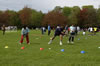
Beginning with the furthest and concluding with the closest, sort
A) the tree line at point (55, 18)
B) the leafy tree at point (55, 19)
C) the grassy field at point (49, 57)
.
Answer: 1. the leafy tree at point (55, 19)
2. the tree line at point (55, 18)
3. the grassy field at point (49, 57)

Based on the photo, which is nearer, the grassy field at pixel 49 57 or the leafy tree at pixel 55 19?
the grassy field at pixel 49 57

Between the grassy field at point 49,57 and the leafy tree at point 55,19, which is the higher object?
the leafy tree at point 55,19

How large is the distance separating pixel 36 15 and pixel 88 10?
3238cm

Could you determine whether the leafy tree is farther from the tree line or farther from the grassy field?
the grassy field

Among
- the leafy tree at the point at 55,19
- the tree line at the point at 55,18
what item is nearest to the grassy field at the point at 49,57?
the tree line at the point at 55,18

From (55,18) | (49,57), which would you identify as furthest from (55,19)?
(49,57)

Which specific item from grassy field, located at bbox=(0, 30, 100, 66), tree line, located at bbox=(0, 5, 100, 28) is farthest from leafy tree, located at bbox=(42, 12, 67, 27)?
grassy field, located at bbox=(0, 30, 100, 66)

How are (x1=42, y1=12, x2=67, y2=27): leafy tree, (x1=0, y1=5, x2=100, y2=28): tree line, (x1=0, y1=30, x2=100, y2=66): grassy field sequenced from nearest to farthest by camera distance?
(x1=0, y1=30, x2=100, y2=66): grassy field
(x1=0, y1=5, x2=100, y2=28): tree line
(x1=42, y1=12, x2=67, y2=27): leafy tree

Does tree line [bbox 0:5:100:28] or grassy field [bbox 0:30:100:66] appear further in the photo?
tree line [bbox 0:5:100:28]

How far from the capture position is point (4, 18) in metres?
100

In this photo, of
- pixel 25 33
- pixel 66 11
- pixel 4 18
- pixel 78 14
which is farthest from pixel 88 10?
pixel 25 33

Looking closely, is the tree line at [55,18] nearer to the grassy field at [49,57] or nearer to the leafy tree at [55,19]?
the leafy tree at [55,19]

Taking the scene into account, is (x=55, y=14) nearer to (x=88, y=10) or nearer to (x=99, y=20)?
(x=88, y=10)

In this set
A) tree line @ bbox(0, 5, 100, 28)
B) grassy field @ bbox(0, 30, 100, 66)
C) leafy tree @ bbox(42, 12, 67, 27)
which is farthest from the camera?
leafy tree @ bbox(42, 12, 67, 27)
